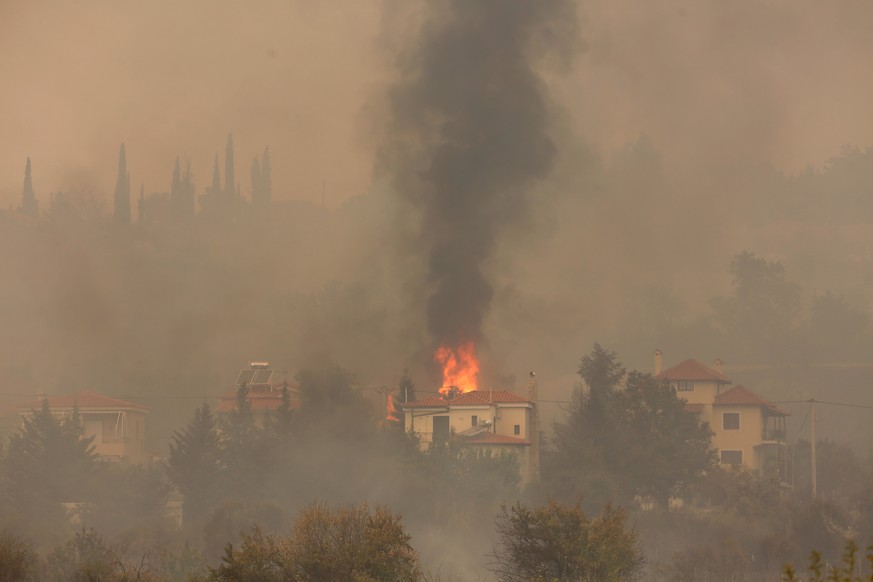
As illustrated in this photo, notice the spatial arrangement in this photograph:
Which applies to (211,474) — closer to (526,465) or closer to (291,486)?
(291,486)

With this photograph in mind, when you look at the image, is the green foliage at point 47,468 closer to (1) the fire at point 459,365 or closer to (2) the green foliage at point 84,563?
(2) the green foliage at point 84,563

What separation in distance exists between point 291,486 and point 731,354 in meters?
91.9

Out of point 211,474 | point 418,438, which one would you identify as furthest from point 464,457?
point 211,474

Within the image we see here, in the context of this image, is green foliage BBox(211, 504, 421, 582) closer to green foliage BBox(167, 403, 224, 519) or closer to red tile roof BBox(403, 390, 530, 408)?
green foliage BBox(167, 403, 224, 519)

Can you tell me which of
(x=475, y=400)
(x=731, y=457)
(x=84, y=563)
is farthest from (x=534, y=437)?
(x=84, y=563)

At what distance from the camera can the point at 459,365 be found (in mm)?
112812

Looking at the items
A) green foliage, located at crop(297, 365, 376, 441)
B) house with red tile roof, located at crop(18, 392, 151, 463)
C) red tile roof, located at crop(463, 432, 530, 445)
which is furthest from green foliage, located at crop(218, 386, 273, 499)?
house with red tile roof, located at crop(18, 392, 151, 463)

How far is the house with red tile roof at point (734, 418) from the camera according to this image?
10788 centimetres

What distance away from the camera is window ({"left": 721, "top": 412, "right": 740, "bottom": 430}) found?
109m

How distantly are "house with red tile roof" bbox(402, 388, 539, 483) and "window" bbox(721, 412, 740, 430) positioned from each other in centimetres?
1856

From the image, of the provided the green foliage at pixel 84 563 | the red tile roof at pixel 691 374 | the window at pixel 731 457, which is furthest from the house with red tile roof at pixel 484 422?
the green foliage at pixel 84 563

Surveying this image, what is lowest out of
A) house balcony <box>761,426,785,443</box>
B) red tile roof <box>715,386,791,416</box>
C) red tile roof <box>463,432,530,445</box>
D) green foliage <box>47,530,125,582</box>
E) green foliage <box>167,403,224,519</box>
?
green foliage <box>47,530,125,582</box>

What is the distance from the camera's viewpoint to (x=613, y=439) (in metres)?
93.4

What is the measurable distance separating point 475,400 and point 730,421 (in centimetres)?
2291
